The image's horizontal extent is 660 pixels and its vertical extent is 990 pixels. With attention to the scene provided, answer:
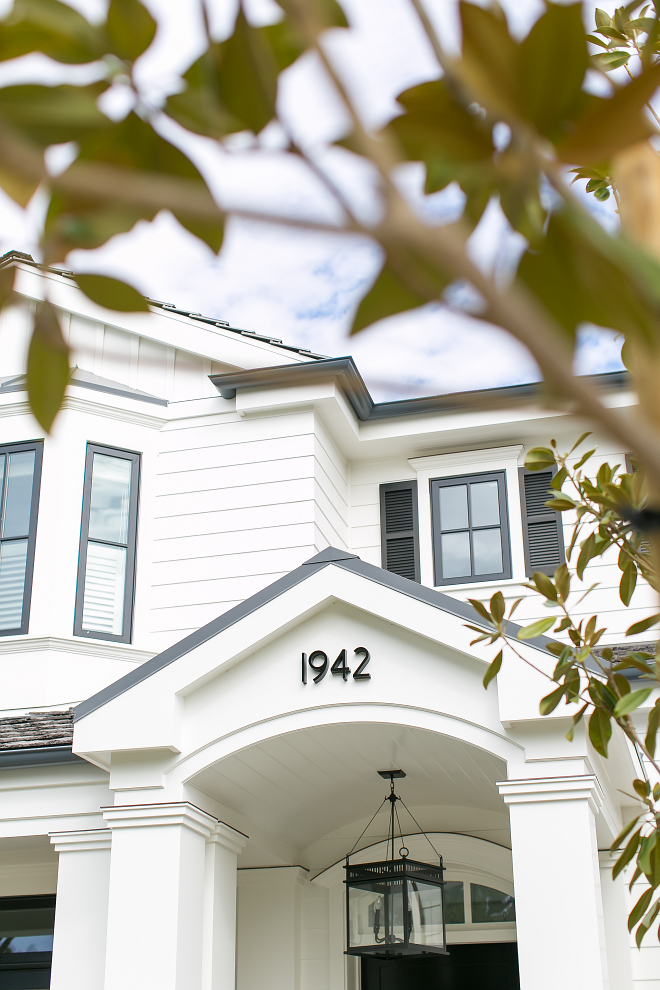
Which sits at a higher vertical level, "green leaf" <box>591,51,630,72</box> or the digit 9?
"green leaf" <box>591,51,630,72</box>

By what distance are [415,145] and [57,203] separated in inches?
17.6

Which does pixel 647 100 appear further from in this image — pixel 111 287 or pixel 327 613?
pixel 327 613

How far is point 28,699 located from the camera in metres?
8.16

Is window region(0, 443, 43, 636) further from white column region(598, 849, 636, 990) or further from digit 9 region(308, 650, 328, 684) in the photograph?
white column region(598, 849, 636, 990)

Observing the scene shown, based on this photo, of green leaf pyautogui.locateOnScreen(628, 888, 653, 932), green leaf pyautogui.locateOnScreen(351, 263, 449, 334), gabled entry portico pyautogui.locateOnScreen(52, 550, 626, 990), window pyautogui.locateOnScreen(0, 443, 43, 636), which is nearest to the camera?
green leaf pyautogui.locateOnScreen(351, 263, 449, 334)

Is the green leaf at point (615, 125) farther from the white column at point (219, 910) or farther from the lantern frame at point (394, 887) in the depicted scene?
the lantern frame at point (394, 887)

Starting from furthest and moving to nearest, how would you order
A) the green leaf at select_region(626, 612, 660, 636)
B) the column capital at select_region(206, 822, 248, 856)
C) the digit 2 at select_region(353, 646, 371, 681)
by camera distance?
1. the column capital at select_region(206, 822, 248, 856)
2. the digit 2 at select_region(353, 646, 371, 681)
3. the green leaf at select_region(626, 612, 660, 636)

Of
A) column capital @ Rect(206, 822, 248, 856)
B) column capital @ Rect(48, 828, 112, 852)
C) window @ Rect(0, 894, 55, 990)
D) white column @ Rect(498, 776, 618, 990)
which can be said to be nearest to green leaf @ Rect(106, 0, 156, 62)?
white column @ Rect(498, 776, 618, 990)

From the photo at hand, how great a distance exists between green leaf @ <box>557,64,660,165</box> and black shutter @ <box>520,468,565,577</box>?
26.3 ft

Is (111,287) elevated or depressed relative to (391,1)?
depressed

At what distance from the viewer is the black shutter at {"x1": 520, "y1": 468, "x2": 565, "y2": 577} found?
8.76 metres

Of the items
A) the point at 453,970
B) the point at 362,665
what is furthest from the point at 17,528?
the point at 453,970

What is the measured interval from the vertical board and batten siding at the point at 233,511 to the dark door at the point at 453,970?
10.3 feet

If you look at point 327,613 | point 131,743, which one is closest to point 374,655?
point 327,613
